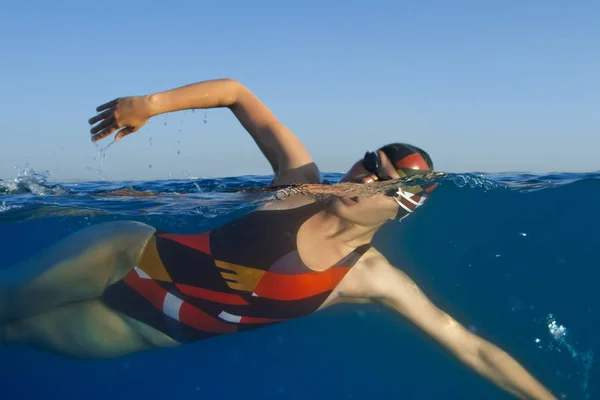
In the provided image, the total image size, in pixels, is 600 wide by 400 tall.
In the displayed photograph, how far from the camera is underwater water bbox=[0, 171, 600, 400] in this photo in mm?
8703

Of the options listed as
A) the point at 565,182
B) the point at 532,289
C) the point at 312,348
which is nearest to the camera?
the point at 565,182

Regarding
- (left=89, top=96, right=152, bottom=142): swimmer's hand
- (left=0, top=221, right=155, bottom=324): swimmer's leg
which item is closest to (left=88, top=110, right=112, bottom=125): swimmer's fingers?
(left=89, top=96, right=152, bottom=142): swimmer's hand

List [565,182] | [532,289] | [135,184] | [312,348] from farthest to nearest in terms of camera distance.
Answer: [135,184] < [312,348] < [532,289] < [565,182]

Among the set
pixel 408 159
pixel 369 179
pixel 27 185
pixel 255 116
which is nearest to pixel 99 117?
pixel 255 116

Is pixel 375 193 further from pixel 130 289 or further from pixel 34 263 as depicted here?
pixel 34 263

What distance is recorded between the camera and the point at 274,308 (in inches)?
177

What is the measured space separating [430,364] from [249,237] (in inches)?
289

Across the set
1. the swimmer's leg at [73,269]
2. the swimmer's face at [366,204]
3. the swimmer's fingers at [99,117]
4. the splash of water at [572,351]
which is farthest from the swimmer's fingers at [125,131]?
the splash of water at [572,351]

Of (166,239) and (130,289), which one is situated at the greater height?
(166,239)

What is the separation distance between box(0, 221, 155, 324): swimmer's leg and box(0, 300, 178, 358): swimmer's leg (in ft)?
0.58

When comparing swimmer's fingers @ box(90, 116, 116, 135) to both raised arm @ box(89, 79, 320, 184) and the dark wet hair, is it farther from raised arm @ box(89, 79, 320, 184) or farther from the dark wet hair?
the dark wet hair

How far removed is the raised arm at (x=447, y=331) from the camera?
14.3 ft

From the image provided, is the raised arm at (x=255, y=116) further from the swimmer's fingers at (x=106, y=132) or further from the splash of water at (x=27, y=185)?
the splash of water at (x=27, y=185)

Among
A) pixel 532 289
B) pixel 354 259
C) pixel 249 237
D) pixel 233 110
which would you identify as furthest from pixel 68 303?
pixel 532 289
